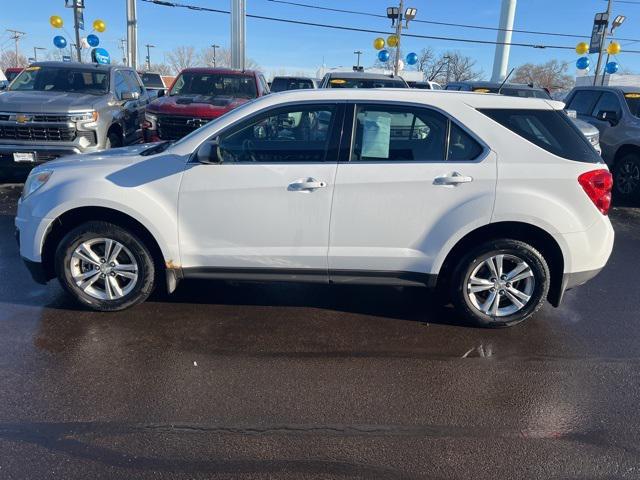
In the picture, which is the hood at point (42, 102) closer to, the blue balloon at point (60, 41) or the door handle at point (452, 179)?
the door handle at point (452, 179)

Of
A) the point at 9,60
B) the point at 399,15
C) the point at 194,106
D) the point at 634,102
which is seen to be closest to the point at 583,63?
the point at 399,15

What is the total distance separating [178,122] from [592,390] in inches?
285

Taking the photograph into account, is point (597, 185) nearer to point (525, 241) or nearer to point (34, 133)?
point (525, 241)

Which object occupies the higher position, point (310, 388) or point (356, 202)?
point (356, 202)

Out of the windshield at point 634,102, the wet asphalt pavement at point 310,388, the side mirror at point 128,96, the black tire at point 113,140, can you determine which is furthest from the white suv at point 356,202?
the windshield at point 634,102

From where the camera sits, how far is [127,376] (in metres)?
3.32

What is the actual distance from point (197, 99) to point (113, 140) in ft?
5.54

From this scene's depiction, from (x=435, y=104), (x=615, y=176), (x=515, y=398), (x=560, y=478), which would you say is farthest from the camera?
(x=615, y=176)

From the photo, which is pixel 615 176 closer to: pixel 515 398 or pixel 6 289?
pixel 515 398

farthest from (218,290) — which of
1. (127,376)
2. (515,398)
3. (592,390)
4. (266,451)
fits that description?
(592,390)

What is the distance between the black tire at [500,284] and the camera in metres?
3.89

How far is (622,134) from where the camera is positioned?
9.03m

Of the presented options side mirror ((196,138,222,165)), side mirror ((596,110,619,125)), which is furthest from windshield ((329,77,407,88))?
side mirror ((196,138,222,165))

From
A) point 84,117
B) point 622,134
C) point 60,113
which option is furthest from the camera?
point 622,134
